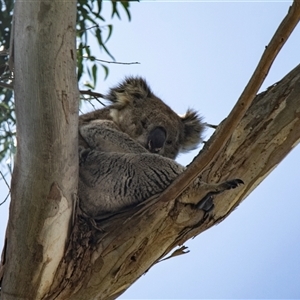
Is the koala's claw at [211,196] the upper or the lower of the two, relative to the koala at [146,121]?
lower

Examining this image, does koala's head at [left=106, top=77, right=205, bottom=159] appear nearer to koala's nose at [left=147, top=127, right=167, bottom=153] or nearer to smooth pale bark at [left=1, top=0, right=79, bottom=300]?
koala's nose at [left=147, top=127, right=167, bottom=153]

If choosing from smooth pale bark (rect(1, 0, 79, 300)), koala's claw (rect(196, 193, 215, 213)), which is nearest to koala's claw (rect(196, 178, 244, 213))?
koala's claw (rect(196, 193, 215, 213))

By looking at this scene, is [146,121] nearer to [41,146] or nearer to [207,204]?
[207,204]

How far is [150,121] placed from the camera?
2992 mm

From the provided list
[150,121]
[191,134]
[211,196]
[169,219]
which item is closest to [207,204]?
[211,196]

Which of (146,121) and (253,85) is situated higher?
(146,121)

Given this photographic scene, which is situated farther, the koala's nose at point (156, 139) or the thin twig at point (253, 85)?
the koala's nose at point (156, 139)

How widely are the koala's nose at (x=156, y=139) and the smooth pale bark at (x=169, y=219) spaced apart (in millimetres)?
648

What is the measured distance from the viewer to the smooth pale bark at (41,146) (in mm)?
1796

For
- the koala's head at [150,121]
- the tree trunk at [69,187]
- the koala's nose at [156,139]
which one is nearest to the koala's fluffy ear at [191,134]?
the koala's head at [150,121]

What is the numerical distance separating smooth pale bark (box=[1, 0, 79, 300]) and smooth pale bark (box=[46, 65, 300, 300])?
10 centimetres

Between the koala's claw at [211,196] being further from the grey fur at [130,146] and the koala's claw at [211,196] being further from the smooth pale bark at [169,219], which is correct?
the grey fur at [130,146]

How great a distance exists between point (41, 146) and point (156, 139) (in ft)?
3.58

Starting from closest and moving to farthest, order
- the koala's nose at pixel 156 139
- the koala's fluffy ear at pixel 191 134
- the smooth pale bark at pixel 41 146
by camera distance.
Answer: the smooth pale bark at pixel 41 146 < the koala's nose at pixel 156 139 < the koala's fluffy ear at pixel 191 134
